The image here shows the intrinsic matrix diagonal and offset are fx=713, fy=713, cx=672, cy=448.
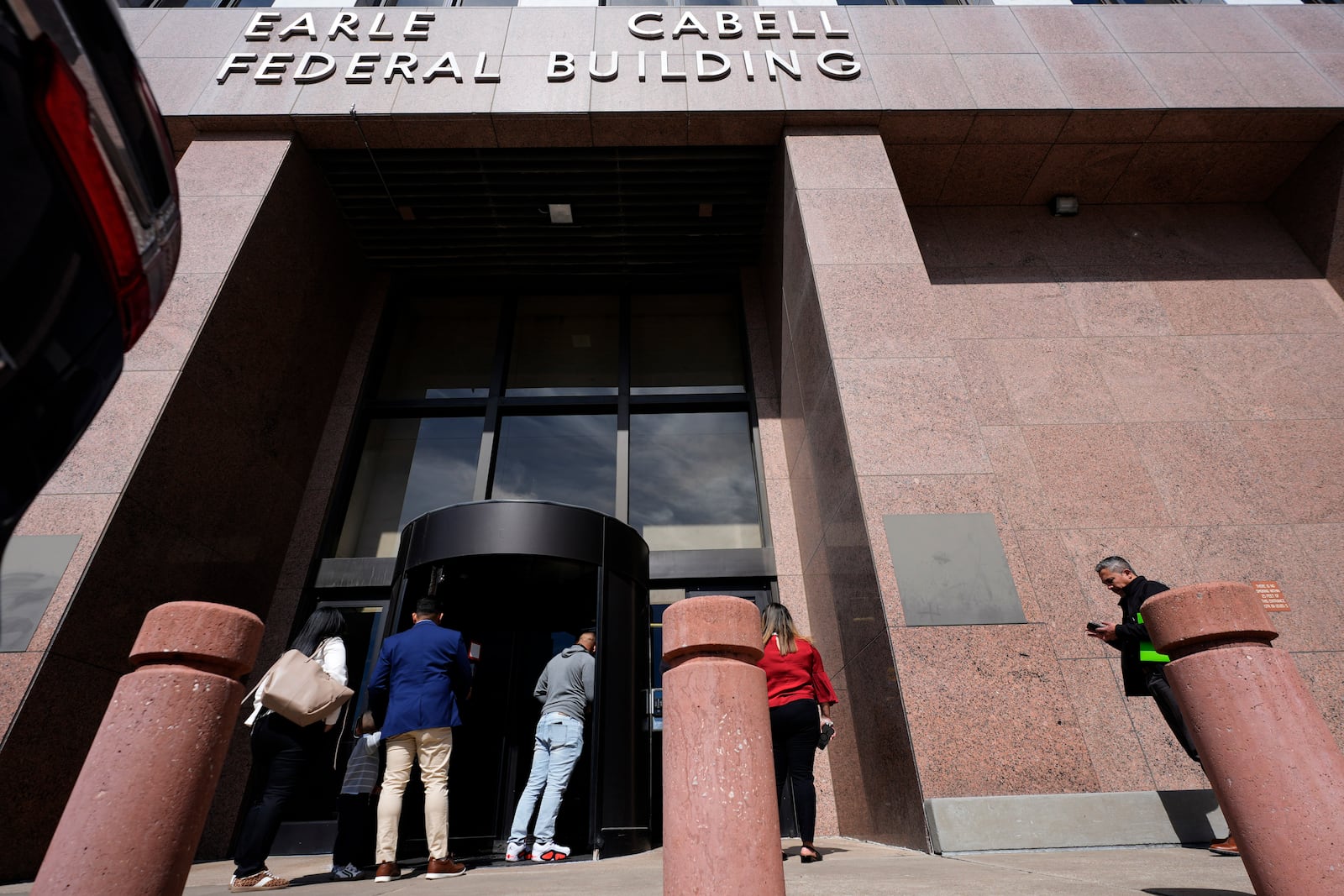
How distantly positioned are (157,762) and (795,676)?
3463 mm

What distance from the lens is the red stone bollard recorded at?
2250mm

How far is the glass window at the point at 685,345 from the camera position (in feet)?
34.6

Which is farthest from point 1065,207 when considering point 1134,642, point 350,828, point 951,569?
point 350,828

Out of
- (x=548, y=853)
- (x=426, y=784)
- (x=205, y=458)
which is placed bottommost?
(x=548, y=853)

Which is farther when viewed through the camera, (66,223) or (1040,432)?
(1040,432)

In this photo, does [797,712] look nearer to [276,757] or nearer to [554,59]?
[276,757]

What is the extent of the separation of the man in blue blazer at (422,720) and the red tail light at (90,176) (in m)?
3.88

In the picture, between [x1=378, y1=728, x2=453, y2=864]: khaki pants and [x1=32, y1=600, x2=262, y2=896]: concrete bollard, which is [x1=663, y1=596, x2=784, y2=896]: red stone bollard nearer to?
[x1=32, y1=600, x2=262, y2=896]: concrete bollard

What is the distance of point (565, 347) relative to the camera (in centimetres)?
1092

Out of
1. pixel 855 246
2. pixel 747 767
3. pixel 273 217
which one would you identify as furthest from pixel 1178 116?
pixel 273 217

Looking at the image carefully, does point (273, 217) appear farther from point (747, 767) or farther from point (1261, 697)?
point (1261, 697)

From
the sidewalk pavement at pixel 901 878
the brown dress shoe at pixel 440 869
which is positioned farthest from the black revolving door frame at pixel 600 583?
the brown dress shoe at pixel 440 869

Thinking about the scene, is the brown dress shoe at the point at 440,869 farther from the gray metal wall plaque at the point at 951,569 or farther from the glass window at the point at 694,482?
the glass window at the point at 694,482

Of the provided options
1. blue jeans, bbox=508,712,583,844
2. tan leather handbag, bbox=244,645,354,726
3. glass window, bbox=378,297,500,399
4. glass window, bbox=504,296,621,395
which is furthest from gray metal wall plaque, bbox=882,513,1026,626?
glass window, bbox=378,297,500,399
